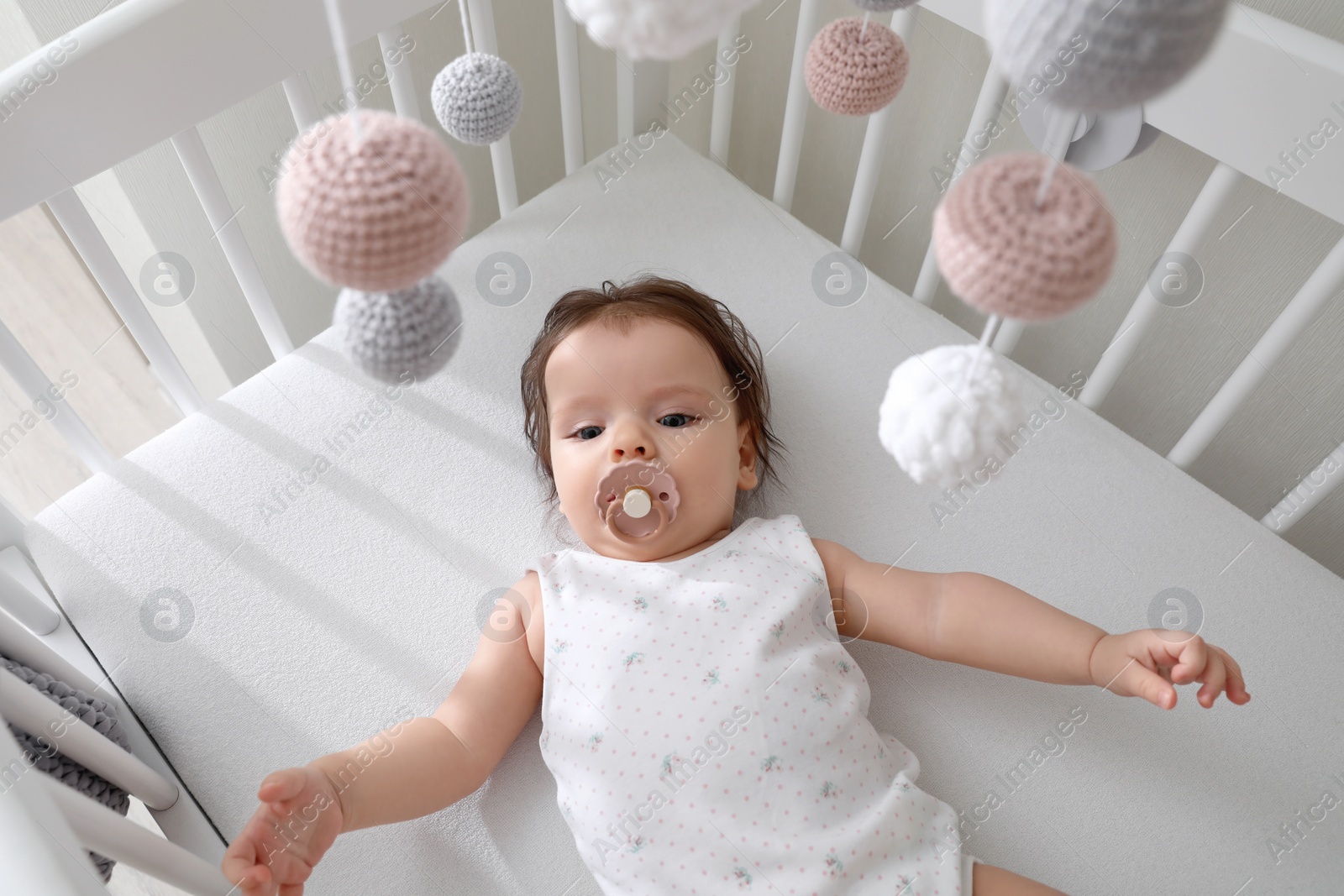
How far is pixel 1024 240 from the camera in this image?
0.25 metres

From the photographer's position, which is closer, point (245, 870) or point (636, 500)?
point (245, 870)

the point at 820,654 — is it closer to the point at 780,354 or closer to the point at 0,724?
the point at 780,354

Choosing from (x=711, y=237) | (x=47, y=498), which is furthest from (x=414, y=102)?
(x=47, y=498)

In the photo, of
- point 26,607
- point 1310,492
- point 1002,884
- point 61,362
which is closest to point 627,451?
point 1002,884

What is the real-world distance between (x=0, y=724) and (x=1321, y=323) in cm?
123

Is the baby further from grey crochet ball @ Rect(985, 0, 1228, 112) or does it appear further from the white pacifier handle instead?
grey crochet ball @ Rect(985, 0, 1228, 112)

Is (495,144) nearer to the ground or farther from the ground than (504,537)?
farther from the ground

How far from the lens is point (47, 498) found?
1677 mm

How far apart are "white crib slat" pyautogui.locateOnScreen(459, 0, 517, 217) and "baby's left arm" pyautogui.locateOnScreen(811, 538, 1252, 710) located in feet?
1.94

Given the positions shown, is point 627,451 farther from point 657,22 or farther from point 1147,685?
point 657,22

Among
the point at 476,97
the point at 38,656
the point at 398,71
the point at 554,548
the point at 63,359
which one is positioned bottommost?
the point at 63,359

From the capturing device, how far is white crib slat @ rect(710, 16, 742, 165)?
3.73 ft

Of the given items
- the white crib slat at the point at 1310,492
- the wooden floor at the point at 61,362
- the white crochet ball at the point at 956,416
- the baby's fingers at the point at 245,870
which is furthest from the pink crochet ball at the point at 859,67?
the wooden floor at the point at 61,362

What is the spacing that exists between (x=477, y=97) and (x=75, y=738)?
23.6 inches
